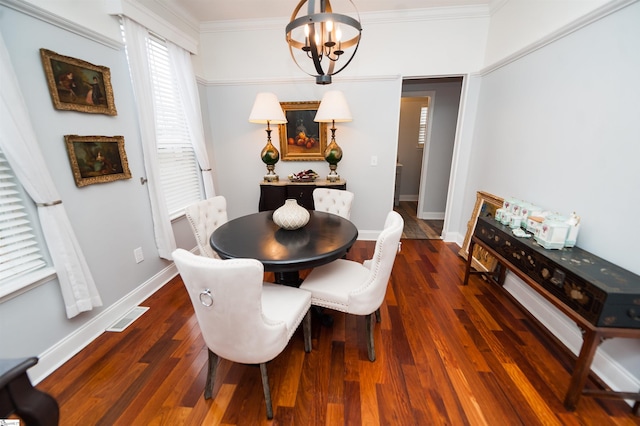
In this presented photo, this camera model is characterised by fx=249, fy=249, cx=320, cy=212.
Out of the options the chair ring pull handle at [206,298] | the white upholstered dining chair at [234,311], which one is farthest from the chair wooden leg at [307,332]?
the chair ring pull handle at [206,298]

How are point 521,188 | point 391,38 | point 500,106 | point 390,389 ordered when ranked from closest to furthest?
point 390,389 → point 521,188 → point 500,106 → point 391,38

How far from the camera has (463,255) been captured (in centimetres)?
307

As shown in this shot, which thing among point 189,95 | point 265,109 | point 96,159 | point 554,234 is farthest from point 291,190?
point 554,234

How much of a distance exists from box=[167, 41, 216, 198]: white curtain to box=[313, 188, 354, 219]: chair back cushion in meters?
1.54

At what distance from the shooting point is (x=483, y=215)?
2.80 metres

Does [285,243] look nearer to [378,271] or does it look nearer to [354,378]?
[378,271]

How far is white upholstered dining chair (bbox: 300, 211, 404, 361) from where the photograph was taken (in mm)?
1431

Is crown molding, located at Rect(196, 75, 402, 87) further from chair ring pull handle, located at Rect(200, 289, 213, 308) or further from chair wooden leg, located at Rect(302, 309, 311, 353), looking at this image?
chair ring pull handle, located at Rect(200, 289, 213, 308)

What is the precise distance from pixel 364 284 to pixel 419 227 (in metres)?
3.02

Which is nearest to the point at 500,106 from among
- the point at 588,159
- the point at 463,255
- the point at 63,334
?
the point at 588,159

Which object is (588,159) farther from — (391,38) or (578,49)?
(391,38)

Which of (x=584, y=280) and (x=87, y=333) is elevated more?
(x=584, y=280)

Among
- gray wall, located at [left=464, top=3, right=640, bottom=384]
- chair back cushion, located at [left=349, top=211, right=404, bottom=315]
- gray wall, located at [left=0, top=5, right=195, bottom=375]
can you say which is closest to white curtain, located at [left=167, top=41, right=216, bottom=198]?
gray wall, located at [left=0, top=5, right=195, bottom=375]

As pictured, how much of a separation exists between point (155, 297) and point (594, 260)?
133 inches
